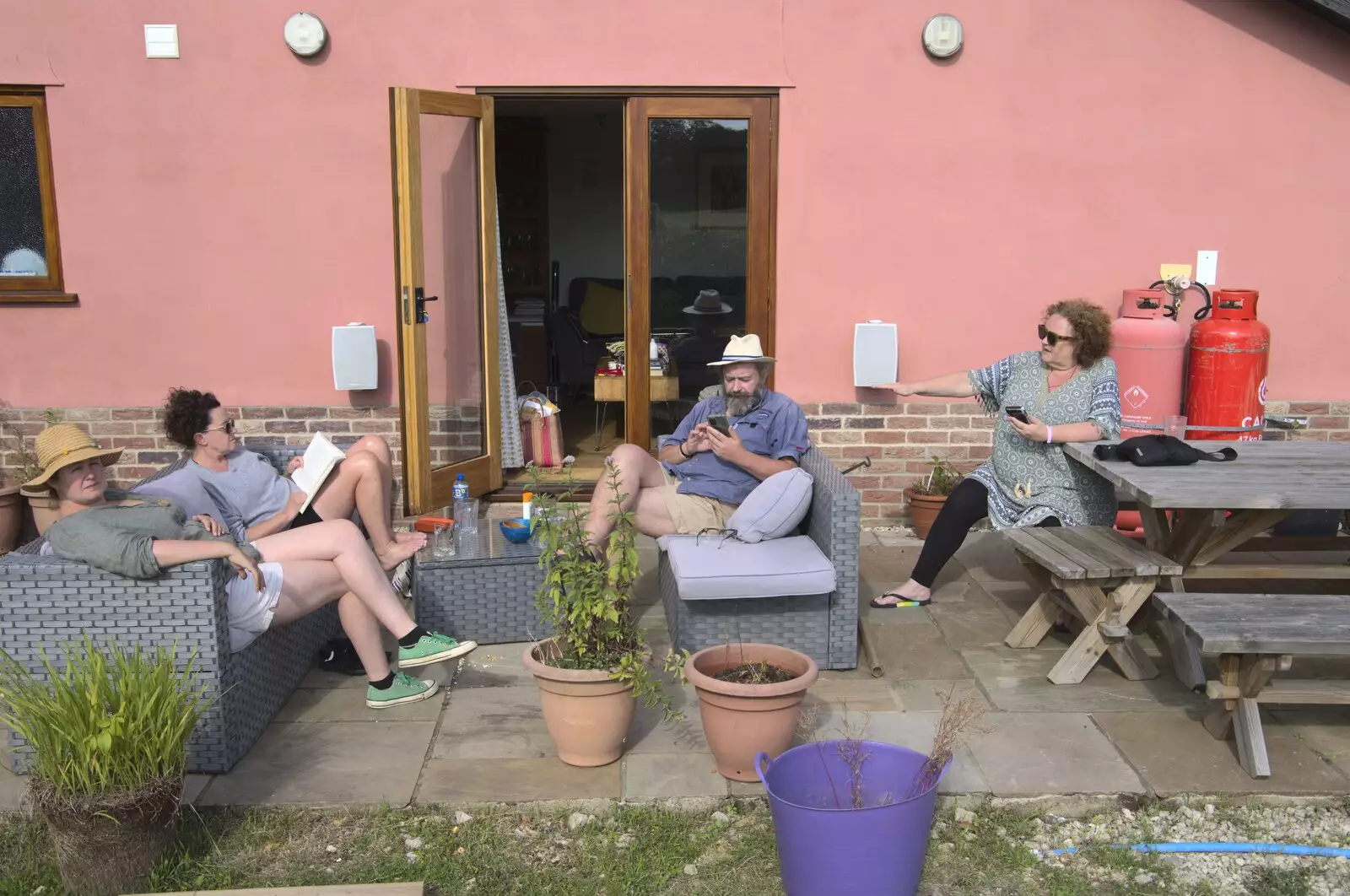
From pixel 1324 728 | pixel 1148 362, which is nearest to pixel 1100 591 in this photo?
pixel 1324 728

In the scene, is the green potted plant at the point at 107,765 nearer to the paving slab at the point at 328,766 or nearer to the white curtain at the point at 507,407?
the paving slab at the point at 328,766

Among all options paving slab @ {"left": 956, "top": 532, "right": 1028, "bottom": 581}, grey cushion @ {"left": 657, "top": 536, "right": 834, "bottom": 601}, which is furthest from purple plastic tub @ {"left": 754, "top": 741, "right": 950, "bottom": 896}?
paving slab @ {"left": 956, "top": 532, "right": 1028, "bottom": 581}

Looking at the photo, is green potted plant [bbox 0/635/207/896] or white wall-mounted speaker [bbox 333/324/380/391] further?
white wall-mounted speaker [bbox 333/324/380/391]

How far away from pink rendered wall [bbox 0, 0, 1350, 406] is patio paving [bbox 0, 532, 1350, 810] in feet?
7.34

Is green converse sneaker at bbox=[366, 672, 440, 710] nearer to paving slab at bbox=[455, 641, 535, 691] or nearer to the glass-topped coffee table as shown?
paving slab at bbox=[455, 641, 535, 691]

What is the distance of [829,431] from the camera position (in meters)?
6.13

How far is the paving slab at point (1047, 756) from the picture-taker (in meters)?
3.40

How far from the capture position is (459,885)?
300 centimetres

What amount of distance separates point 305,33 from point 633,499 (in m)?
2.88

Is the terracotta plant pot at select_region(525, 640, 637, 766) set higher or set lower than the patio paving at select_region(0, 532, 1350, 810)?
higher

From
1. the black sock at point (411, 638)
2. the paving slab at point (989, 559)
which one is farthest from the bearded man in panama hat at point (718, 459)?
the paving slab at point (989, 559)

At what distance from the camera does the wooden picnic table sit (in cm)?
376

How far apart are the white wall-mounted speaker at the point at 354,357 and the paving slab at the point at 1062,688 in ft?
10.3

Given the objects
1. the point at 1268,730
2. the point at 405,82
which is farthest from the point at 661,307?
the point at 1268,730
